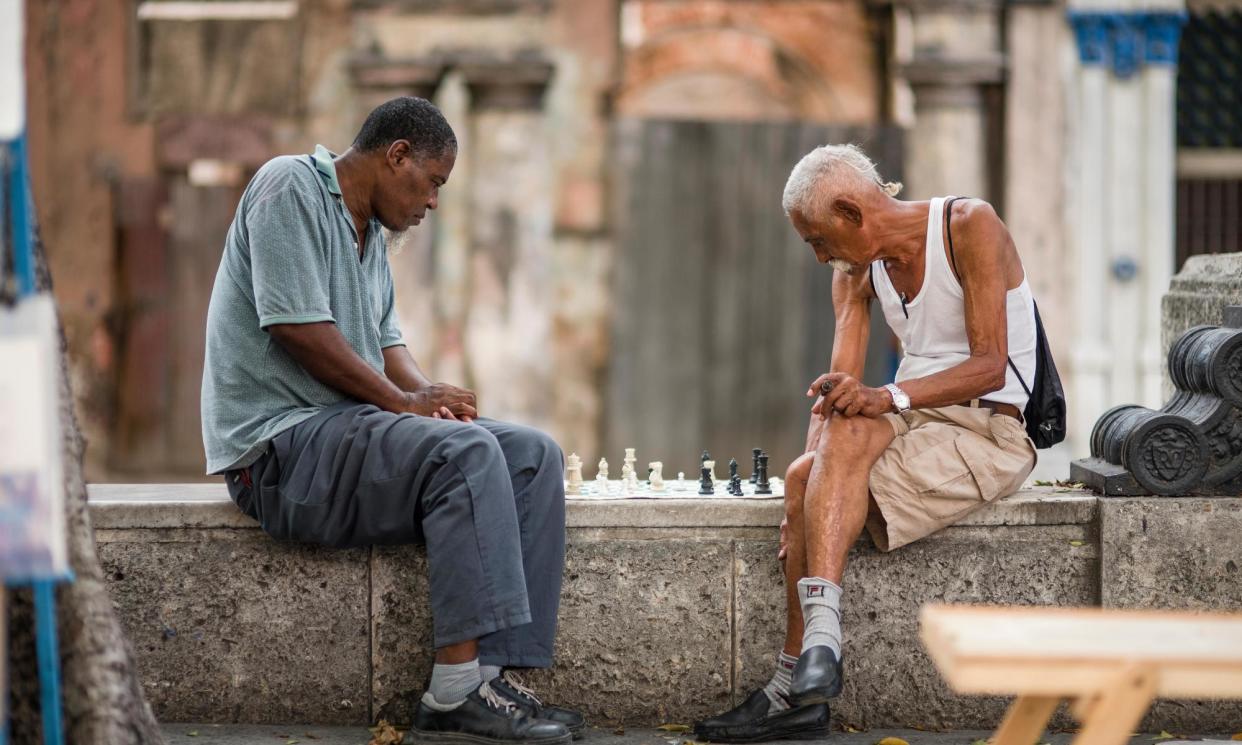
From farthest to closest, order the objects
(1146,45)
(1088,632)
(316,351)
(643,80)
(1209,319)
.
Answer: (643,80) → (1146,45) → (1209,319) → (316,351) → (1088,632)

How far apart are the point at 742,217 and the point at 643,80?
6041mm

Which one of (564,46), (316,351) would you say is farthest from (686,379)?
(316,351)

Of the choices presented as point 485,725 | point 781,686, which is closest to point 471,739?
point 485,725

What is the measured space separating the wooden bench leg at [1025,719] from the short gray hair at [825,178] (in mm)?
1712

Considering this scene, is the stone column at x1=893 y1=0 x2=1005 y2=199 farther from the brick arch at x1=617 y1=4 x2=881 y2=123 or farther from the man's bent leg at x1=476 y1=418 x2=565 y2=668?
the man's bent leg at x1=476 y1=418 x2=565 y2=668

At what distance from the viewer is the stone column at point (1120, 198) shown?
1028 cm

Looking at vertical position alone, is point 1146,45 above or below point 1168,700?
above

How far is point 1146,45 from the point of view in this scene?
33.7 feet

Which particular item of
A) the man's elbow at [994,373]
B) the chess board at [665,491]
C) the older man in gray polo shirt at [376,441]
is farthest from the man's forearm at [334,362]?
the man's elbow at [994,373]

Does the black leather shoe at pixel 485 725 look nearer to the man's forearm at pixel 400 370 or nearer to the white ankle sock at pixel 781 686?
the white ankle sock at pixel 781 686

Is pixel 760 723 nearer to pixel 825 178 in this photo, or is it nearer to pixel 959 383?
pixel 959 383

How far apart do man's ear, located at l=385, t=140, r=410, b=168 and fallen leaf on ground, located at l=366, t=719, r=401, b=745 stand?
1.57 metres

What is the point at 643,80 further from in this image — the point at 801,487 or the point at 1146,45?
the point at 801,487

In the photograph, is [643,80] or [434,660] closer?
[434,660]
